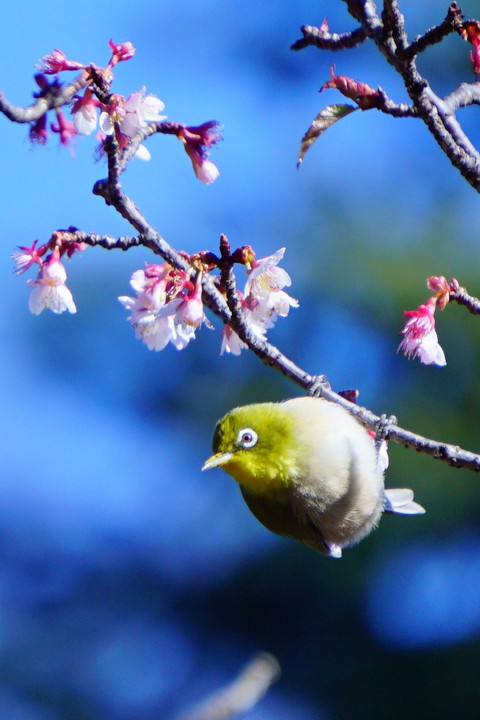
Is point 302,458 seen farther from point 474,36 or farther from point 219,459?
point 474,36

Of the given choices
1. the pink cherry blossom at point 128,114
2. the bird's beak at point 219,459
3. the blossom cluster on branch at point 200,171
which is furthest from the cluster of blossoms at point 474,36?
the bird's beak at point 219,459

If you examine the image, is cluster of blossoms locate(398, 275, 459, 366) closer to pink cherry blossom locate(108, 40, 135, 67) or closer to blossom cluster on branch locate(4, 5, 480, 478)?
blossom cluster on branch locate(4, 5, 480, 478)

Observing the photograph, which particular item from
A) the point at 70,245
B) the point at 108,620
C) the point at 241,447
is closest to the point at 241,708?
the point at 70,245

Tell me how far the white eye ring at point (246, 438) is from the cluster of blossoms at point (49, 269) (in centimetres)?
79

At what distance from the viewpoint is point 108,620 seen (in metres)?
9.22

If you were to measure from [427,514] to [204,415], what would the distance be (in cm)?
241

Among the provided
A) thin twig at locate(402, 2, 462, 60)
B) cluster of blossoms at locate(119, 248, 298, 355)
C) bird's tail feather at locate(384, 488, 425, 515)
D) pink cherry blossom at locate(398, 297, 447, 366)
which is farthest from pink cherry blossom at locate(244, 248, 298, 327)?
bird's tail feather at locate(384, 488, 425, 515)

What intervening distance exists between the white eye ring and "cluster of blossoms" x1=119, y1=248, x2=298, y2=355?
1.46 ft

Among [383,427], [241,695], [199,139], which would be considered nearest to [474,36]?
[199,139]

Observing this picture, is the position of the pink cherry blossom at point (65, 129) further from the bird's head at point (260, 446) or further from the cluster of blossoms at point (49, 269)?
the bird's head at point (260, 446)

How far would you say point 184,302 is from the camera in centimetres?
238

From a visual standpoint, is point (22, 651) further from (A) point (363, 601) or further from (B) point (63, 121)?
(B) point (63, 121)

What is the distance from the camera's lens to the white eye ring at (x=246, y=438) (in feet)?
10.3

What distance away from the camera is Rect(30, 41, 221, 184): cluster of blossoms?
226 centimetres
